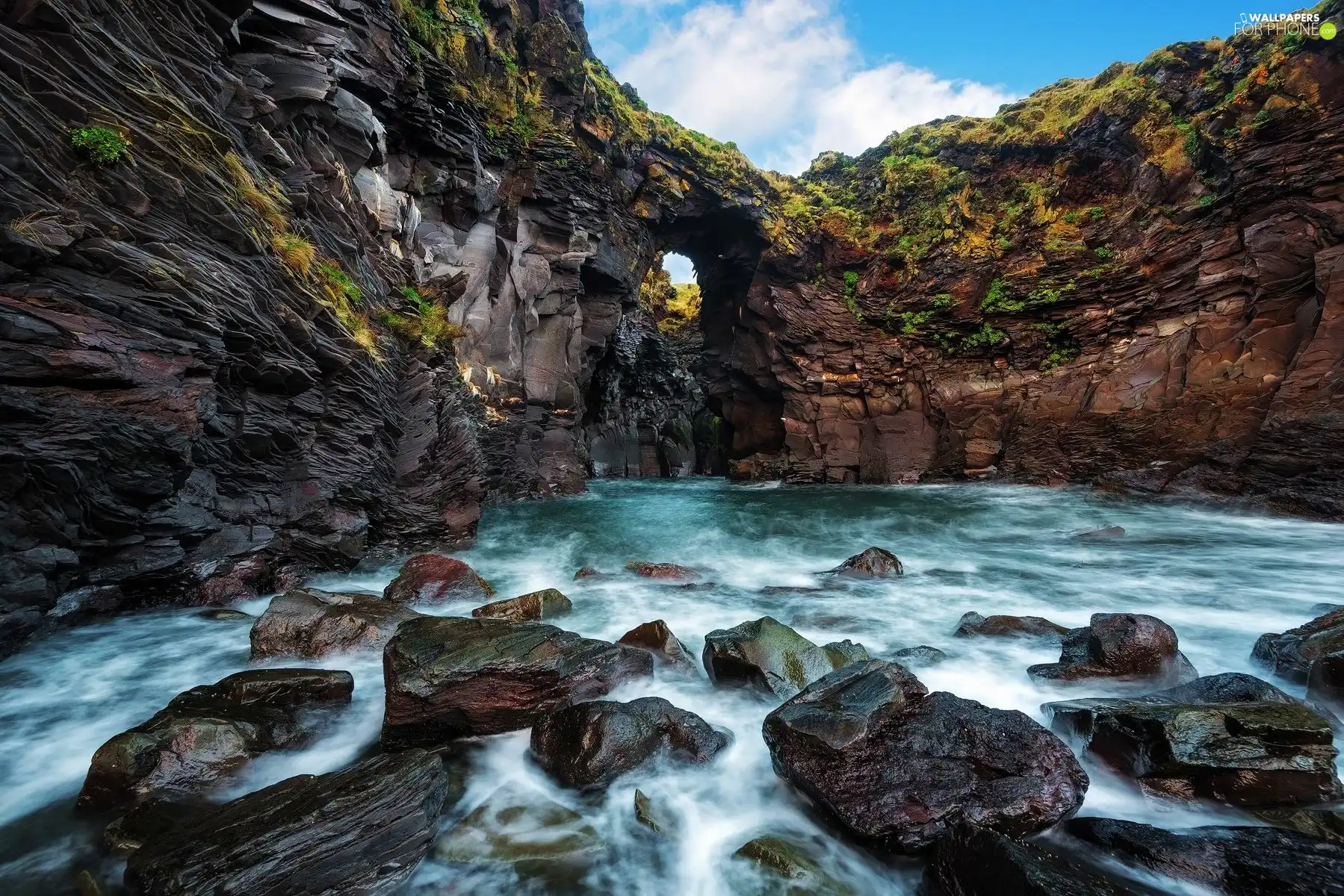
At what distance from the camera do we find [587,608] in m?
7.00

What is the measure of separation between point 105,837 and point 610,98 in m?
30.0

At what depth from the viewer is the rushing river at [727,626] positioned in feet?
9.20

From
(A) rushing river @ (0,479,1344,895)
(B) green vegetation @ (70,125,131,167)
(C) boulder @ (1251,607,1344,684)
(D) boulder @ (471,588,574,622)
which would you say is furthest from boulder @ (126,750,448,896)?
(B) green vegetation @ (70,125,131,167)

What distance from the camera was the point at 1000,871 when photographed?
7.09 feet

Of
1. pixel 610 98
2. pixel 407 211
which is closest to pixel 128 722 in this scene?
pixel 407 211

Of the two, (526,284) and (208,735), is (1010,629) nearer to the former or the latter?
(208,735)

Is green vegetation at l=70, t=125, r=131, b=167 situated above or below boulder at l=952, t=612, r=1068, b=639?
above

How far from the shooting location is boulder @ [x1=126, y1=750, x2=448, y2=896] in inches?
88.1

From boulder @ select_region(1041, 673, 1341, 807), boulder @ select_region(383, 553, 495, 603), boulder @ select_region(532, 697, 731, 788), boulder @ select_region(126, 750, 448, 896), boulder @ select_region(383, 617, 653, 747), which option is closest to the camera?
boulder @ select_region(126, 750, 448, 896)

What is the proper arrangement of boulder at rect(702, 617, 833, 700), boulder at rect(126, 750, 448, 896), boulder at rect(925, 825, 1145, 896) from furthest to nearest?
boulder at rect(702, 617, 833, 700), boulder at rect(126, 750, 448, 896), boulder at rect(925, 825, 1145, 896)

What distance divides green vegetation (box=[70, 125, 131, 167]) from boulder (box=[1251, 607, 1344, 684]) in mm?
11494

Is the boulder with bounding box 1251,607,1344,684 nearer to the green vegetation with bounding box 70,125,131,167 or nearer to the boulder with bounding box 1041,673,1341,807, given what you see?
the boulder with bounding box 1041,673,1341,807

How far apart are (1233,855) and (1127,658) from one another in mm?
2548

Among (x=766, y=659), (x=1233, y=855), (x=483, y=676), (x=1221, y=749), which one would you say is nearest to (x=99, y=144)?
(x=483, y=676)
